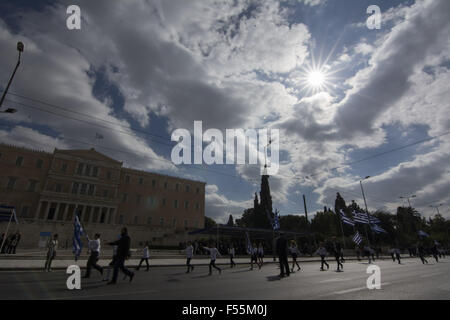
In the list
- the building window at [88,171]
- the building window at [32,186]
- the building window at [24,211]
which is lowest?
the building window at [24,211]

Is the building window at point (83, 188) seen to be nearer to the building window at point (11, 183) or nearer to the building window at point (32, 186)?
the building window at point (32, 186)

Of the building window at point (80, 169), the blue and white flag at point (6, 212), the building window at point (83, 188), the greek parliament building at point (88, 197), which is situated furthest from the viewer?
the building window at point (80, 169)

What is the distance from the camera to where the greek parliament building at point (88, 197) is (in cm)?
3866

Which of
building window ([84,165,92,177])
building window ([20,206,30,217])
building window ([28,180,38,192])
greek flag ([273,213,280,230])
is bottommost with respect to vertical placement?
greek flag ([273,213,280,230])

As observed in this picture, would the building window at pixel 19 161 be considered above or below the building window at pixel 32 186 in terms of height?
above

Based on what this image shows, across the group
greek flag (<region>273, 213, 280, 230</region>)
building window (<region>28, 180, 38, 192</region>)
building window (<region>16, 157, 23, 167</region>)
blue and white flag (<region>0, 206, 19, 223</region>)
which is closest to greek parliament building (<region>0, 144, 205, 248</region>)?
building window (<region>16, 157, 23, 167</region>)

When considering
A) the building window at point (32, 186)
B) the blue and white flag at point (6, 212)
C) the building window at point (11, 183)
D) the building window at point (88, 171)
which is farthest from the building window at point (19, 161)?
the blue and white flag at point (6, 212)

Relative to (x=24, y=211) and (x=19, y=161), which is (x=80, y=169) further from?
(x=24, y=211)

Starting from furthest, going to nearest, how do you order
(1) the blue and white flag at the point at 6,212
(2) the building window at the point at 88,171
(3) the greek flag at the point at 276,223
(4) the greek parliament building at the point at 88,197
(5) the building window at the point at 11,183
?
(2) the building window at the point at 88,171
(5) the building window at the point at 11,183
(4) the greek parliament building at the point at 88,197
(3) the greek flag at the point at 276,223
(1) the blue and white flag at the point at 6,212

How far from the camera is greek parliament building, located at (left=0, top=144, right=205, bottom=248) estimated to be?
3866cm

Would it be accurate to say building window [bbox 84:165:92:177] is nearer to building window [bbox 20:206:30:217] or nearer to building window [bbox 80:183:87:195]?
building window [bbox 80:183:87:195]

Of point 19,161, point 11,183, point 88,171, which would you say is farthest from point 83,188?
point 19,161
